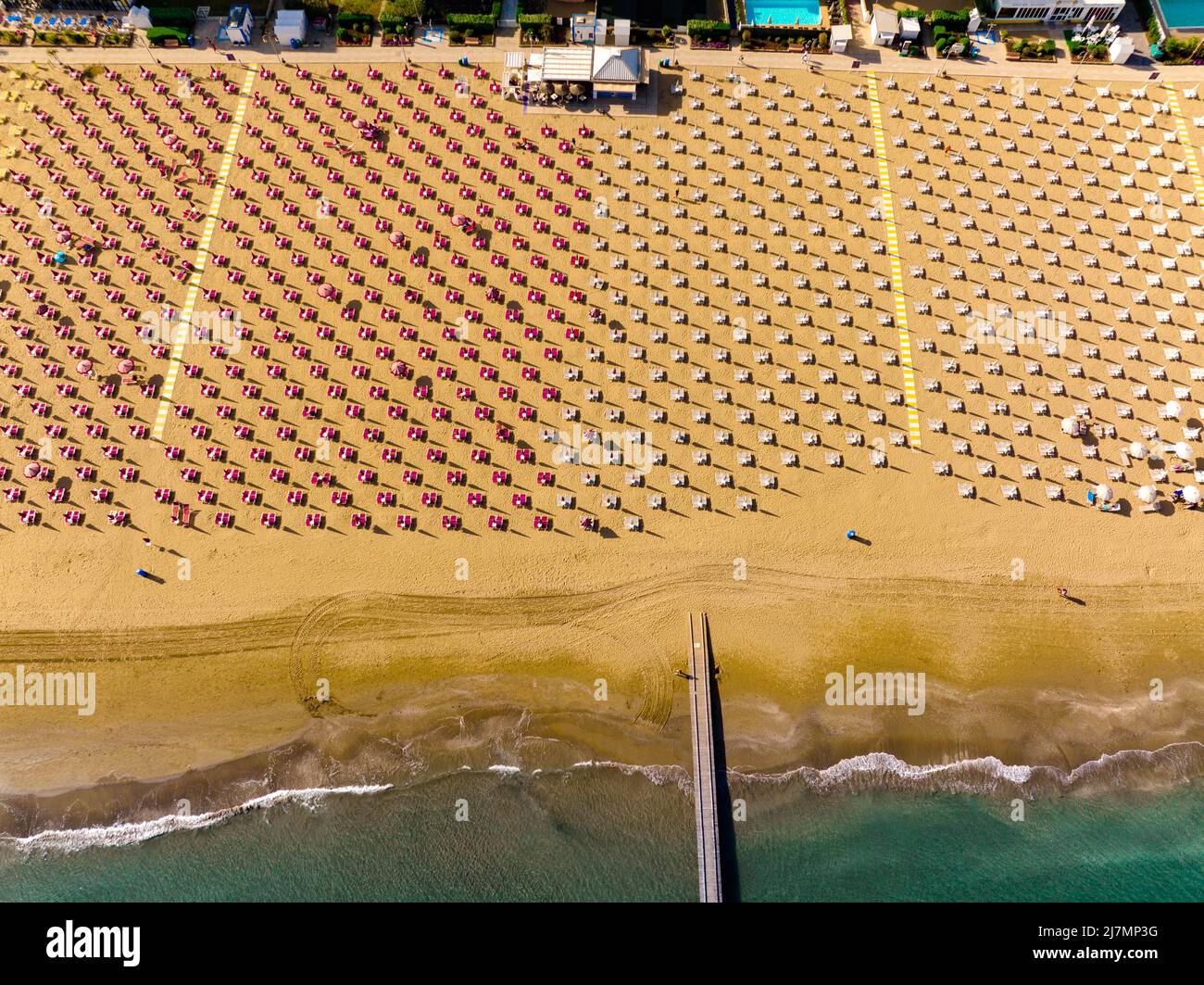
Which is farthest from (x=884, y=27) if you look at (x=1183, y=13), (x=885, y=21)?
(x=1183, y=13)

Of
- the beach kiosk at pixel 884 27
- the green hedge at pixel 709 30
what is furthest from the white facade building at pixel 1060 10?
the green hedge at pixel 709 30

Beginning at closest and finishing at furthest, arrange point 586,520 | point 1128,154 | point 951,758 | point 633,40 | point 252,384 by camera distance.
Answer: point 951,758
point 586,520
point 252,384
point 1128,154
point 633,40

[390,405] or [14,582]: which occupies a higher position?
[390,405]

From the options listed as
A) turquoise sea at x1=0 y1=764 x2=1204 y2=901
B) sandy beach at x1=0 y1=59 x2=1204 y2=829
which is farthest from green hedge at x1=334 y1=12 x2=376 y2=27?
A: turquoise sea at x1=0 y1=764 x2=1204 y2=901

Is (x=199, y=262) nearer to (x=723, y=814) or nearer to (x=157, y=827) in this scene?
(x=157, y=827)

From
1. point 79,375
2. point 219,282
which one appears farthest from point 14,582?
point 219,282

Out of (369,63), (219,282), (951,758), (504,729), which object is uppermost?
(369,63)

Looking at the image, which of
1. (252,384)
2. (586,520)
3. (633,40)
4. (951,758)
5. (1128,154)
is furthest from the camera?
(633,40)

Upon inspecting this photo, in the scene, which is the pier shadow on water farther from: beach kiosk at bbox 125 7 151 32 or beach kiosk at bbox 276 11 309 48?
beach kiosk at bbox 125 7 151 32

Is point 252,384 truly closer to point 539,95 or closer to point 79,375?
point 79,375
